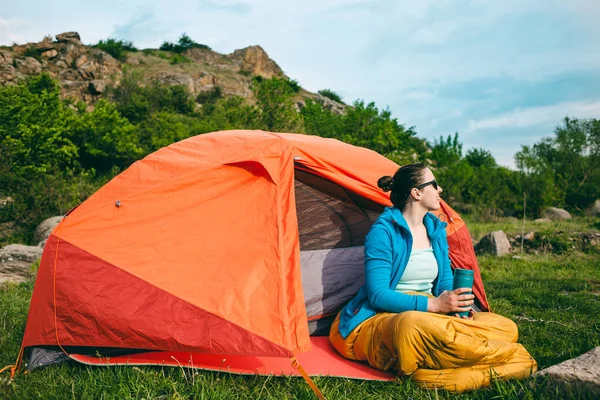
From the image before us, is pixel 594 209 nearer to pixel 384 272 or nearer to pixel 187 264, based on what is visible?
pixel 384 272

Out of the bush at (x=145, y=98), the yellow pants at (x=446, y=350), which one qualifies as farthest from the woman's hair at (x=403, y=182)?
the bush at (x=145, y=98)

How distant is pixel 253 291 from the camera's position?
305 cm

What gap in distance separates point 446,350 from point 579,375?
638 millimetres

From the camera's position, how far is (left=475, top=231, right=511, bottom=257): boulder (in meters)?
8.80

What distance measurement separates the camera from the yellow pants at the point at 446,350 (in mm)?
2639

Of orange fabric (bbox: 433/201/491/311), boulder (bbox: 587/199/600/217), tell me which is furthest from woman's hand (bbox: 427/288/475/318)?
boulder (bbox: 587/199/600/217)

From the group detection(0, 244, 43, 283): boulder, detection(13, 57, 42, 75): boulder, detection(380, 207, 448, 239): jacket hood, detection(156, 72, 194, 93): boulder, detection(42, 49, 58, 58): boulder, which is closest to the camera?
detection(380, 207, 448, 239): jacket hood

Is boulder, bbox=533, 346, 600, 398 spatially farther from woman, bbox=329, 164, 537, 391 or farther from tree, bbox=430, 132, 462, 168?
tree, bbox=430, 132, 462, 168

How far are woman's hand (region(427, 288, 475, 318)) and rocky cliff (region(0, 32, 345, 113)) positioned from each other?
2469cm

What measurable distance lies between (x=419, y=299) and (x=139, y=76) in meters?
28.1

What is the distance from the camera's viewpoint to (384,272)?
120 inches

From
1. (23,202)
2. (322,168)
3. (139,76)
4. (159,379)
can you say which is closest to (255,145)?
(322,168)

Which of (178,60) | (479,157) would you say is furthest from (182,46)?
(479,157)

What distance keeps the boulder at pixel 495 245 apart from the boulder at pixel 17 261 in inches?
304
